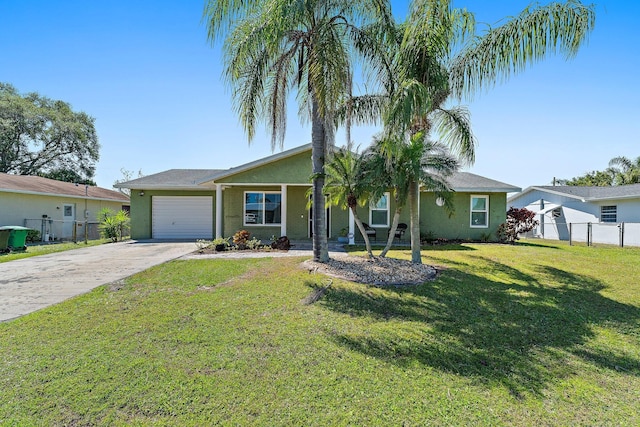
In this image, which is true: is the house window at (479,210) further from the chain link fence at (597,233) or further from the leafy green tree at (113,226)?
the leafy green tree at (113,226)

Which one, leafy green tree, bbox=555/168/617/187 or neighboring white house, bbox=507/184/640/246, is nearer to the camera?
neighboring white house, bbox=507/184/640/246

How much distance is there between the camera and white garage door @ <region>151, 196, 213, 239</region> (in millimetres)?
17266

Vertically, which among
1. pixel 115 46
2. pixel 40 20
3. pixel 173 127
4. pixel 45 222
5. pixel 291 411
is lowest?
pixel 291 411

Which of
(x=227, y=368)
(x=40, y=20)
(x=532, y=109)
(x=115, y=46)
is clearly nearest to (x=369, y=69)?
(x=532, y=109)

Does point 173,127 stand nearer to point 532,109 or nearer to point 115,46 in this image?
point 115,46

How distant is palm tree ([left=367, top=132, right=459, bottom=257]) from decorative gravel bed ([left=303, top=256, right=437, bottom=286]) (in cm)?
148

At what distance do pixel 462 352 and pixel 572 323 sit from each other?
267 cm

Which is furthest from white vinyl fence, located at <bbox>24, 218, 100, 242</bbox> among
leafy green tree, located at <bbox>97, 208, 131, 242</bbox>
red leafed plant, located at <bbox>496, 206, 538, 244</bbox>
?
red leafed plant, located at <bbox>496, 206, 538, 244</bbox>

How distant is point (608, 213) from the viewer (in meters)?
18.8

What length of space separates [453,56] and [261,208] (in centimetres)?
1041

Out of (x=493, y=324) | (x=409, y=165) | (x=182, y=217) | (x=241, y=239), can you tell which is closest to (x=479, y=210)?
(x=409, y=165)

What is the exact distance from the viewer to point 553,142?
14602 millimetres

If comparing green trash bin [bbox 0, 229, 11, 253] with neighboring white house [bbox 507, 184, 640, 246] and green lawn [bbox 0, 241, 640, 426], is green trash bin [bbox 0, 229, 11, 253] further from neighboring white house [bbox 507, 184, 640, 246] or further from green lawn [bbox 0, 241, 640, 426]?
neighboring white house [bbox 507, 184, 640, 246]

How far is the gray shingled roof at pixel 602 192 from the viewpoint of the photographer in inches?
679
